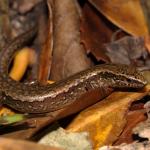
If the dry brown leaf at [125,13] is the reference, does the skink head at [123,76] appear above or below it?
below

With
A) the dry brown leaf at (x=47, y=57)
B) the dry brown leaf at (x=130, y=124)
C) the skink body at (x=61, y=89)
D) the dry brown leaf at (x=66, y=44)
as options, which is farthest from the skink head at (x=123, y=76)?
the dry brown leaf at (x=47, y=57)

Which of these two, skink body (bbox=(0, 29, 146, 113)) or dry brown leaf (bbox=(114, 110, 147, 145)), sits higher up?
skink body (bbox=(0, 29, 146, 113))

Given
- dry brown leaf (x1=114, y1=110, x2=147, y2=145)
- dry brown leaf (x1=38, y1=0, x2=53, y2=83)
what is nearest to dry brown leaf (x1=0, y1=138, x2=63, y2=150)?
dry brown leaf (x1=114, y1=110, x2=147, y2=145)

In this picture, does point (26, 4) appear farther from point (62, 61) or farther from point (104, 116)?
point (104, 116)

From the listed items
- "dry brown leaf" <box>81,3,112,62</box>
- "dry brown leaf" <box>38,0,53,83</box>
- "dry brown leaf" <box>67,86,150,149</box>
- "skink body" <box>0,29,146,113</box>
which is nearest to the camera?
"dry brown leaf" <box>67,86,150,149</box>

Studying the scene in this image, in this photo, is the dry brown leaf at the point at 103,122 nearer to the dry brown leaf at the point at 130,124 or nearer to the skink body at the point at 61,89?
the dry brown leaf at the point at 130,124

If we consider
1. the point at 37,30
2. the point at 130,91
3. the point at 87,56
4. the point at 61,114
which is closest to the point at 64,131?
the point at 61,114

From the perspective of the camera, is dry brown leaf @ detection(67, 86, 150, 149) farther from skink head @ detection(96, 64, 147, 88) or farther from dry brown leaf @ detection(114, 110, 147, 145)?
skink head @ detection(96, 64, 147, 88)
